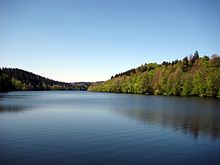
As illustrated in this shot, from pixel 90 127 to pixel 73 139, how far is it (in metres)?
7.60

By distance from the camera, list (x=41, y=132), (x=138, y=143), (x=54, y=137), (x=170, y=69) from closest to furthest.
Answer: (x=138, y=143) → (x=54, y=137) → (x=41, y=132) → (x=170, y=69)

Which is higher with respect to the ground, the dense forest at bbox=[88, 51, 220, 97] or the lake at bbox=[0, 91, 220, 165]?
the dense forest at bbox=[88, 51, 220, 97]

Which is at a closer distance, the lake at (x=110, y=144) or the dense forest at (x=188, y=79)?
the lake at (x=110, y=144)

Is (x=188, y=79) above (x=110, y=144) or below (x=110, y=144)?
above

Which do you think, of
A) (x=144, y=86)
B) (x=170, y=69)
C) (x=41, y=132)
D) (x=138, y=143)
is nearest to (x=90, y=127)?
(x=41, y=132)

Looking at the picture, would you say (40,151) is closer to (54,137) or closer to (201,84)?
(54,137)

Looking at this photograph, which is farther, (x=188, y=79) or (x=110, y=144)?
(x=188, y=79)

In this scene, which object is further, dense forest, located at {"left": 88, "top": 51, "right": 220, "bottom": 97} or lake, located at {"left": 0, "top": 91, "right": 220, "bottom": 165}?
dense forest, located at {"left": 88, "top": 51, "right": 220, "bottom": 97}

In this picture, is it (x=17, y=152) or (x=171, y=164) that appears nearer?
(x=171, y=164)

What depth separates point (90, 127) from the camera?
113ft

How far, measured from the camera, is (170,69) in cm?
14938

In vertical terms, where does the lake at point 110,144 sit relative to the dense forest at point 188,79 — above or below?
below

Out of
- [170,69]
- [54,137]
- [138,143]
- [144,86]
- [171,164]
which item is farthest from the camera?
[144,86]

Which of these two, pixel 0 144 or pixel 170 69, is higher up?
pixel 170 69
